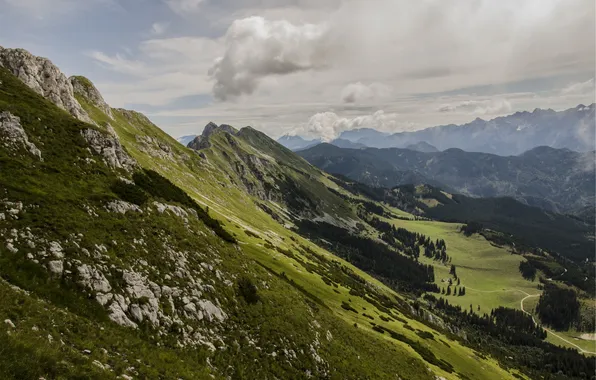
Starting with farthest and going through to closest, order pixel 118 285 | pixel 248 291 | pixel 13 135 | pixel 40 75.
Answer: pixel 40 75, pixel 248 291, pixel 13 135, pixel 118 285

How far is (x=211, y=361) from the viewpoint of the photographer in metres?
27.8

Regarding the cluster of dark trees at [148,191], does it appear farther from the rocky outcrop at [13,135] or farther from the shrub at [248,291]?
the shrub at [248,291]

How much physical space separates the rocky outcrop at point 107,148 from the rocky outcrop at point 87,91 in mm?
123638

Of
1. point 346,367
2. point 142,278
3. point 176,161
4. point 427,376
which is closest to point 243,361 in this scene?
point 142,278

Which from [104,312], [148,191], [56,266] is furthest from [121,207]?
[104,312]

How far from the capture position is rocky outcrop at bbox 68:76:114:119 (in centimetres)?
14750

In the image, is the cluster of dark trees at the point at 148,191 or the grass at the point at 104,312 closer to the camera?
the grass at the point at 104,312

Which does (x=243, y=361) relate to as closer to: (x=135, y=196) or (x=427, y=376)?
(x=135, y=196)

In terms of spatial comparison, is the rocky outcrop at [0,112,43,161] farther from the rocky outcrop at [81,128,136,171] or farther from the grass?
the rocky outcrop at [81,128,136,171]

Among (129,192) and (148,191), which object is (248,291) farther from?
(148,191)

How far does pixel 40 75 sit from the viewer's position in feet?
287

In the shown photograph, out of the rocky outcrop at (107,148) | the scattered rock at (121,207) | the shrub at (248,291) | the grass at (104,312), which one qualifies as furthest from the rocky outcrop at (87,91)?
the shrub at (248,291)

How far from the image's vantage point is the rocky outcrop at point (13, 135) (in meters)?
35.2

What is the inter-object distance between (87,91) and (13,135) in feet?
458
